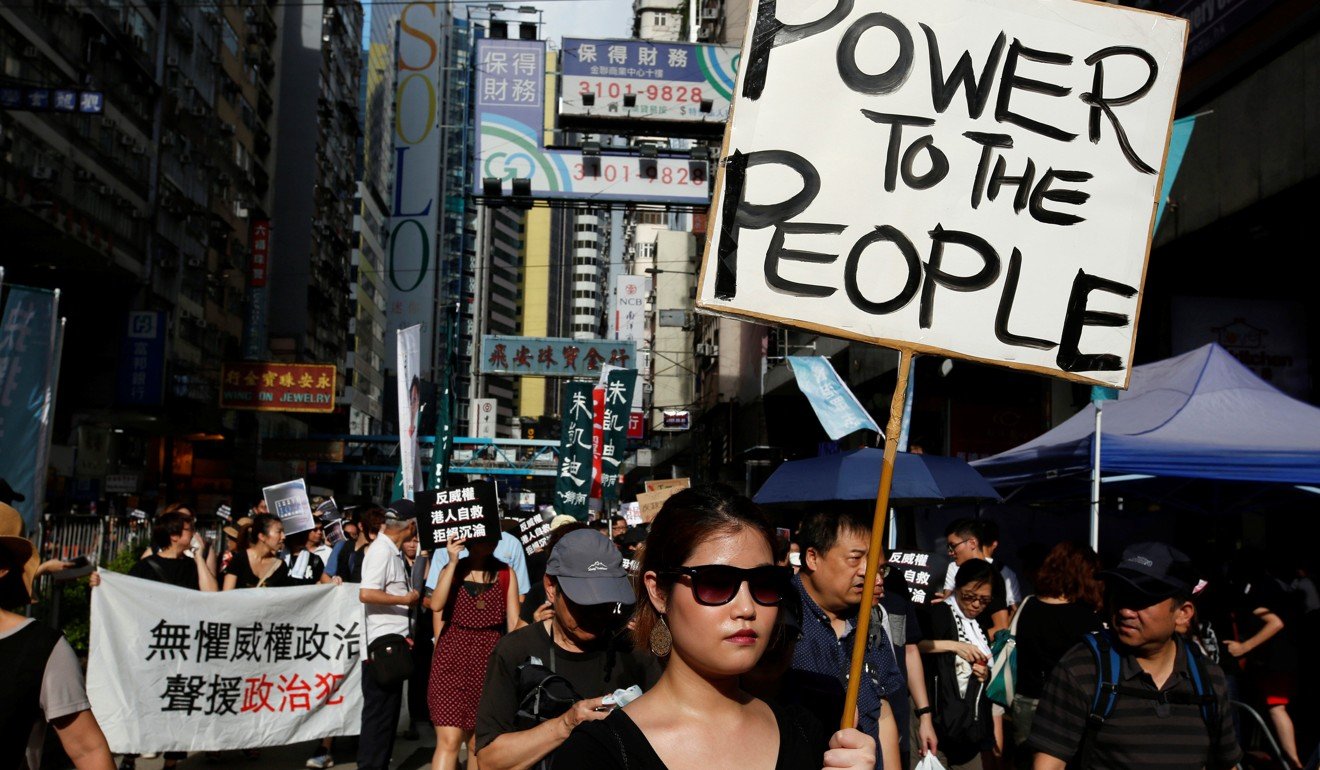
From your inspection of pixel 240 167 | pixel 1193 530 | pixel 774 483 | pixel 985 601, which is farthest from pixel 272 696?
pixel 240 167

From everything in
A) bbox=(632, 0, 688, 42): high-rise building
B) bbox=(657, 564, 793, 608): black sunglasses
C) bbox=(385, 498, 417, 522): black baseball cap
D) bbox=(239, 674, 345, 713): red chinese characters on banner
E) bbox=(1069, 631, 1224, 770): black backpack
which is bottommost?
bbox=(239, 674, 345, 713): red chinese characters on banner

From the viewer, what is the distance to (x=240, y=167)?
51.0 m

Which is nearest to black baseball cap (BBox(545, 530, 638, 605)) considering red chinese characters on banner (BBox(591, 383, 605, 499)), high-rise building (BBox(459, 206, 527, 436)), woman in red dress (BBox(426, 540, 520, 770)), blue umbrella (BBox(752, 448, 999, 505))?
woman in red dress (BBox(426, 540, 520, 770))

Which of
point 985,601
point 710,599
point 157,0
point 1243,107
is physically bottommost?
point 985,601

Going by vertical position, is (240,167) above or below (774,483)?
above

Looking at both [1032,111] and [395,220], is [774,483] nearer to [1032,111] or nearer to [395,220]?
[1032,111]

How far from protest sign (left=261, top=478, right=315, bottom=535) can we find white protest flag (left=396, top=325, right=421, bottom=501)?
48.0 inches

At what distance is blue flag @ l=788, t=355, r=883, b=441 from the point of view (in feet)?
37.8

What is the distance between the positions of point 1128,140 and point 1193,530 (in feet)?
34.9

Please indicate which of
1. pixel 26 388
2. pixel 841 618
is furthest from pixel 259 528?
pixel 841 618

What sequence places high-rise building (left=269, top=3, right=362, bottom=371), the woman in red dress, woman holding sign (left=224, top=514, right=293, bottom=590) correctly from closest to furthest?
the woman in red dress, woman holding sign (left=224, top=514, right=293, bottom=590), high-rise building (left=269, top=3, right=362, bottom=371)

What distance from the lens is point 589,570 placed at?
179 inches

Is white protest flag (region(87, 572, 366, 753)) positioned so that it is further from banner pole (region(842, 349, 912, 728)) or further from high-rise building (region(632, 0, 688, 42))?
high-rise building (region(632, 0, 688, 42))

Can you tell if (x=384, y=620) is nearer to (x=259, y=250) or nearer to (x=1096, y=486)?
(x=1096, y=486)
